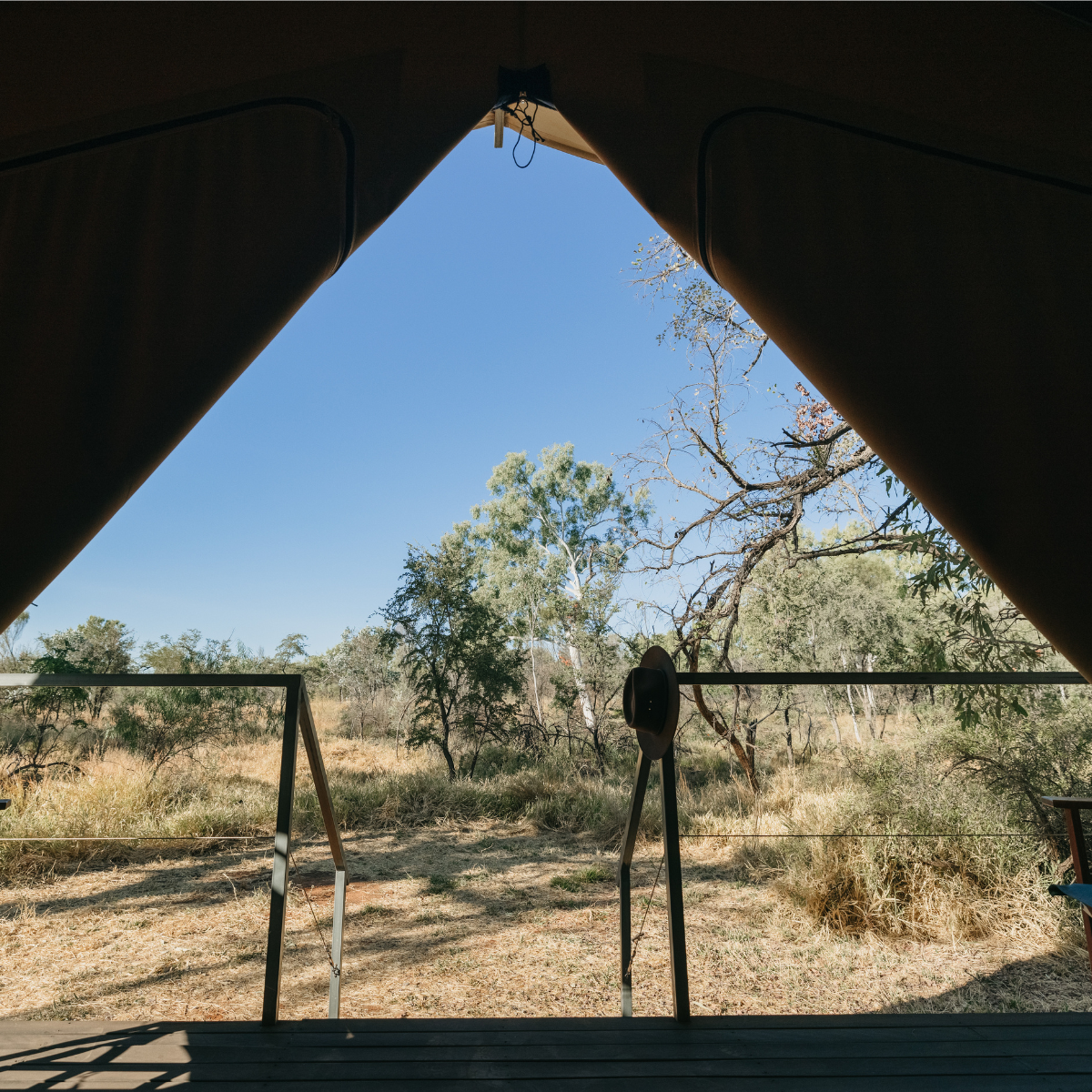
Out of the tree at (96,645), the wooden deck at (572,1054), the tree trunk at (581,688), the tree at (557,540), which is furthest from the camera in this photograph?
the tree at (557,540)

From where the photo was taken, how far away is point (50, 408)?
123 centimetres

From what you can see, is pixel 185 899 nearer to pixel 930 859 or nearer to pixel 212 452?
pixel 930 859

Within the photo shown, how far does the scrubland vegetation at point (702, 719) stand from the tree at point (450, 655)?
0.08ft

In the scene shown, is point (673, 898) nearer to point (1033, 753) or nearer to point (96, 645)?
point (1033, 753)

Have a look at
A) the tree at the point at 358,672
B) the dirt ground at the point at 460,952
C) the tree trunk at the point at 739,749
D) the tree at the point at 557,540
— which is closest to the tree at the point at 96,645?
the tree at the point at 358,672

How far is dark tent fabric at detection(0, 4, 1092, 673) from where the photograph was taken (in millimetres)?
1249

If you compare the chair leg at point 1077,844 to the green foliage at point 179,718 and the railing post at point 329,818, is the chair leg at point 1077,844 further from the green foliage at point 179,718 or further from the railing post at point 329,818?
the green foliage at point 179,718

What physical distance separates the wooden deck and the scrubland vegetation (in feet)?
2.22

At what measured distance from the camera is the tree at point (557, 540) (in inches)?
359

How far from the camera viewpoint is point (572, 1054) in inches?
49.4

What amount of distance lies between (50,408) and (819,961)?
361 centimetres

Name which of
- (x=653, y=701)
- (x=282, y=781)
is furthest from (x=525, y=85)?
(x=282, y=781)

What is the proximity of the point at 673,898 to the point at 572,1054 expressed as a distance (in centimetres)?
34

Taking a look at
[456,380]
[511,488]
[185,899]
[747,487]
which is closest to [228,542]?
[456,380]
